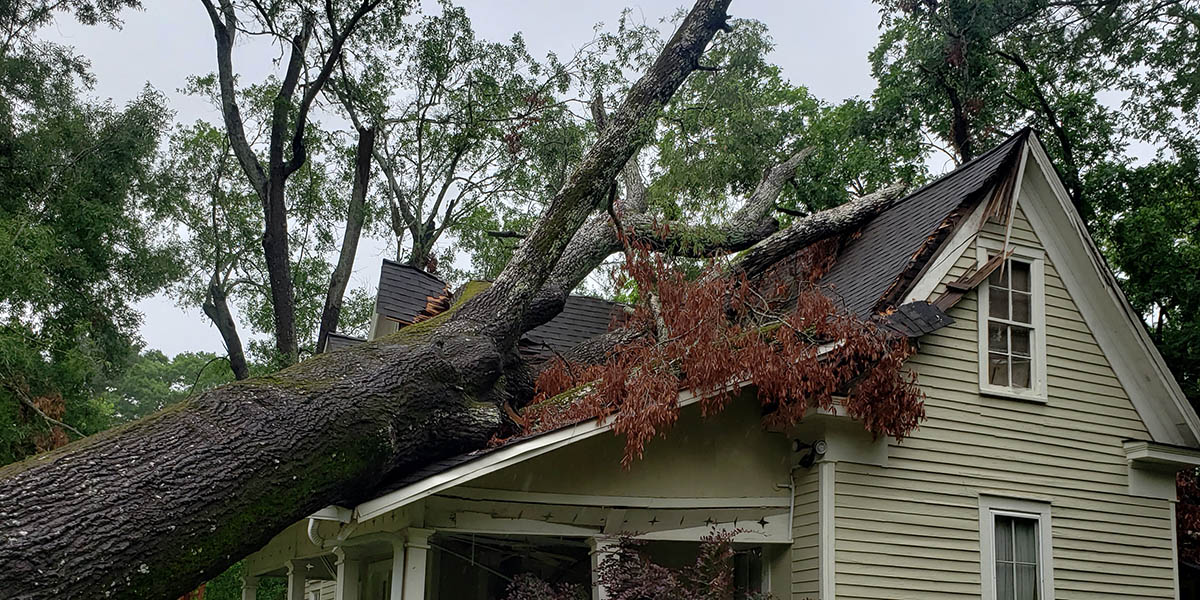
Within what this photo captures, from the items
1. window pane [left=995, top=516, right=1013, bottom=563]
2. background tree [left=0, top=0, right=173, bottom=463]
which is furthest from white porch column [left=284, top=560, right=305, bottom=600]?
window pane [left=995, top=516, right=1013, bottom=563]

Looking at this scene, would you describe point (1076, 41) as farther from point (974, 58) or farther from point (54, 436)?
point (54, 436)

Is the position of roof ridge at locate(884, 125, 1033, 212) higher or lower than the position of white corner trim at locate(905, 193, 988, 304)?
higher

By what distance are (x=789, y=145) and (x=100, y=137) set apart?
41.9ft

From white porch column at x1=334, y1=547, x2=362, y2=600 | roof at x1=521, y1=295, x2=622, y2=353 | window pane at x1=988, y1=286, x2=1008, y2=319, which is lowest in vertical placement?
white porch column at x1=334, y1=547, x2=362, y2=600

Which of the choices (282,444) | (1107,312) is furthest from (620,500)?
(1107,312)

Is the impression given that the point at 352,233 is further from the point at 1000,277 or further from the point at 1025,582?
the point at 1025,582

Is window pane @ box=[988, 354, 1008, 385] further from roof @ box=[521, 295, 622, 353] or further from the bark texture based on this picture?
roof @ box=[521, 295, 622, 353]

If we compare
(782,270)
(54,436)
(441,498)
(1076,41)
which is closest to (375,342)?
(441,498)

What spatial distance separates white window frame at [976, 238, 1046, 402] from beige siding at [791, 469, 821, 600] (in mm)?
1971

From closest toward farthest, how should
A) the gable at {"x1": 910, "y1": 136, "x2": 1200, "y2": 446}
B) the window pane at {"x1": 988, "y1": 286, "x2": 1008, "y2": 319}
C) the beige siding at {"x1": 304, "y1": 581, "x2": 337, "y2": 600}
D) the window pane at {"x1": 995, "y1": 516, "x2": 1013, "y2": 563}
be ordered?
the window pane at {"x1": 995, "y1": 516, "x2": 1013, "y2": 563} < the window pane at {"x1": 988, "y1": 286, "x2": 1008, "y2": 319} < the gable at {"x1": 910, "y1": 136, "x2": 1200, "y2": 446} < the beige siding at {"x1": 304, "y1": 581, "x2": 337, "y2": 600}

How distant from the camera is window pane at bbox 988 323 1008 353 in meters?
10.3

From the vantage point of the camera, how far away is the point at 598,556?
8.66 metres

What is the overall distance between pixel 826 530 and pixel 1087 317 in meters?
3.86

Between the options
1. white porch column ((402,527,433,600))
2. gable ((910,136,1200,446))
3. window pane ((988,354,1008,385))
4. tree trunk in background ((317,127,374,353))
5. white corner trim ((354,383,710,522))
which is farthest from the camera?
tree trunk in background ((317,127,374,353))
